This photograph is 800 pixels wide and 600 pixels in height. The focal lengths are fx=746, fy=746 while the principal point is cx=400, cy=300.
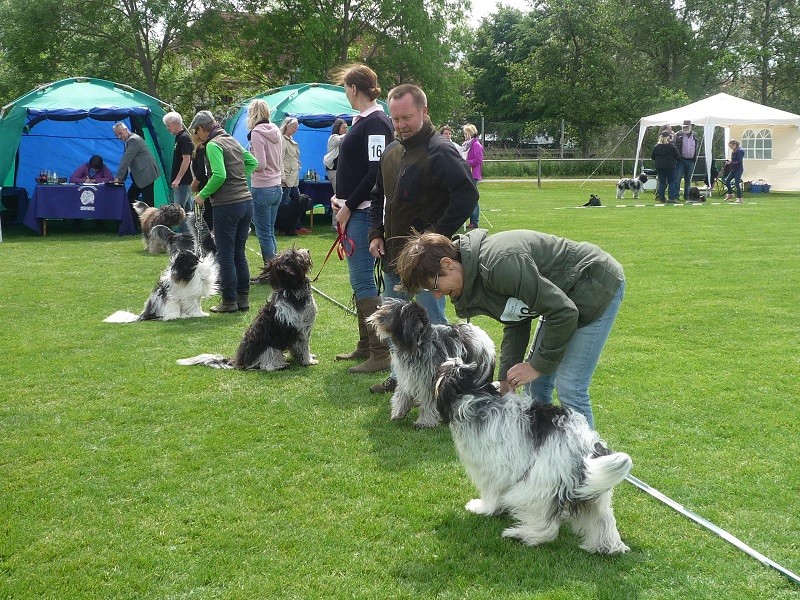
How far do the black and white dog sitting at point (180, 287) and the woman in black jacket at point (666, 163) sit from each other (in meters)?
14.2

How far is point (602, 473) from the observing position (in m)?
2.69

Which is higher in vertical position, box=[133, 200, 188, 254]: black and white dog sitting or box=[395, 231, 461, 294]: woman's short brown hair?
box=[395, 231, 461, 294]: woman's short brown hair

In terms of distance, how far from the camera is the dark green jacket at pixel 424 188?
4.21 meters

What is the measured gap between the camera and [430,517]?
11.0ft

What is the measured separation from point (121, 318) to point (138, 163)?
20.8 feet

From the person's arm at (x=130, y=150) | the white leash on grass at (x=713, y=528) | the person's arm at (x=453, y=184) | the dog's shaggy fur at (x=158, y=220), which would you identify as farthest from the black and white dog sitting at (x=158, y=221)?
the white leash on grass at (x=713, y=528)

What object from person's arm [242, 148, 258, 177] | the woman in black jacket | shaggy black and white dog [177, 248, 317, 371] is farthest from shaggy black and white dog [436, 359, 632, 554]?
the woman in black jacket

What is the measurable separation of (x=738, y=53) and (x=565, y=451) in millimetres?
40438

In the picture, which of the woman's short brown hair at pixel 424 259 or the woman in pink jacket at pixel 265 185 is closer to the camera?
the woman's short brown hair at pixel 424 259

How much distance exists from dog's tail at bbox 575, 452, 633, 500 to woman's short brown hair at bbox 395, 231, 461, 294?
92 cm

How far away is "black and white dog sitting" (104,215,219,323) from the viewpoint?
723cm

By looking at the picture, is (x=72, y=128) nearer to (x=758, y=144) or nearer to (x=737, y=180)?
(x=737, y=180)

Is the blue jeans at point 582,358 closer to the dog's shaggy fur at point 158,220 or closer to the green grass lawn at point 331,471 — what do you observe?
the green grass lawn at point 331,471

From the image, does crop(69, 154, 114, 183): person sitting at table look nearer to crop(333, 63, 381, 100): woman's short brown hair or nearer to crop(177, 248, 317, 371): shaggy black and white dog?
crop(177, 248, 317, 371): shaggy black and white dog
